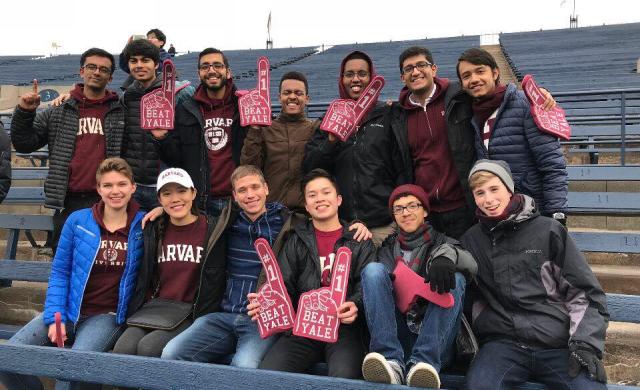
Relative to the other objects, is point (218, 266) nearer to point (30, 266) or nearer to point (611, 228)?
point (30, 266)

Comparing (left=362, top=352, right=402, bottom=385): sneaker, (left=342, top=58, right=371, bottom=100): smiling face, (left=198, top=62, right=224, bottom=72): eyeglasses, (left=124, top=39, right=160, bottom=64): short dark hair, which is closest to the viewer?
(left=362, top=352, right=402, bottom=385): sneaker

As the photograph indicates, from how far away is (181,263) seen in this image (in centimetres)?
284

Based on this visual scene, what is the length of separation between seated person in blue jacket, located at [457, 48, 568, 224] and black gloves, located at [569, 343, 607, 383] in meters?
0.73

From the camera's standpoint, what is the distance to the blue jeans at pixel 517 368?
2117 mm

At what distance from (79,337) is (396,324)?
5.43ft

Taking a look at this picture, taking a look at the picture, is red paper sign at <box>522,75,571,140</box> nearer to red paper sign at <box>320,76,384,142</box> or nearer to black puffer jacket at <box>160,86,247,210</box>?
red paper sign at <box>320,76,384,142</box>

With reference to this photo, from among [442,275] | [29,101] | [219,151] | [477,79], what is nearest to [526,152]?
[477,79]

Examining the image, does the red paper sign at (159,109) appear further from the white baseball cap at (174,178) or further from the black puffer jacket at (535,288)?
the black puffer jacket at (535,288)

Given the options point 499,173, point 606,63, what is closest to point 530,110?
point 499,173

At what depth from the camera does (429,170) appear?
9.45ft

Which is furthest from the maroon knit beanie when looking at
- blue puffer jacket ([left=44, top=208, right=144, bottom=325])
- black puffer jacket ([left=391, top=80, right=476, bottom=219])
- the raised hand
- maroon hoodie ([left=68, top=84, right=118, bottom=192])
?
the raised hand

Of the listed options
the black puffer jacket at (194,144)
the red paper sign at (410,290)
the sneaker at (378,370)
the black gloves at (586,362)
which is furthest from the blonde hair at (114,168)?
the black gloves at (586,362)

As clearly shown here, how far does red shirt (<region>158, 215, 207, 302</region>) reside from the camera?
2.83 meters

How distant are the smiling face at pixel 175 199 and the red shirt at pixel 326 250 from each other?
0.75m
